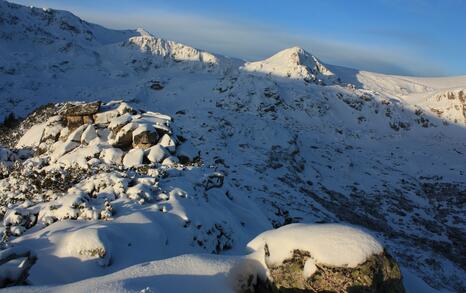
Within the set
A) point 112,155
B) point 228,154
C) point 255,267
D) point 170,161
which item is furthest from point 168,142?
point 228,154

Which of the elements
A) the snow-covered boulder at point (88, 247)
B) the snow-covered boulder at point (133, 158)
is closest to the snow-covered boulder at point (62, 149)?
the snow-covered boulder at point (133, 158)

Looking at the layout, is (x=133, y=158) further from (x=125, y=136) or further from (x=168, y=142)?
(x=168, y=142)

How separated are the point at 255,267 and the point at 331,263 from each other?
3.85 ft

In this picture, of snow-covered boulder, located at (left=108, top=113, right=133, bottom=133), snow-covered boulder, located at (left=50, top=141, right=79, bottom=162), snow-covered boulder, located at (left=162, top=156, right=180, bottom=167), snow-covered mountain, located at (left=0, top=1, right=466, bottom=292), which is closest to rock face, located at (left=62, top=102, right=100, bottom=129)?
snow-covered mountain, located at (left=0, top=1, right=466, bottom=292)

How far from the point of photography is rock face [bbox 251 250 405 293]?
5.10 meters

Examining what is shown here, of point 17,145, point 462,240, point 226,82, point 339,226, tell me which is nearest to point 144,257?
point 339,226

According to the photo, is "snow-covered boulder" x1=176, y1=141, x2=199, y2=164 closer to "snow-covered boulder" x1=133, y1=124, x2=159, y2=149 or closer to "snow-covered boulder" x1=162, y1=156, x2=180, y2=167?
"snow-covered boulder" x1=162, y1=156, x2=180, y2=167

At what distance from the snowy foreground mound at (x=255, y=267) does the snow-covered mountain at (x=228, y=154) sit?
13 cm

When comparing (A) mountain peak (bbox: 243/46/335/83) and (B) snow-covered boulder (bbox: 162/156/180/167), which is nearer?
(B) snow-covered boulder (bbox: 162/156/180/167)

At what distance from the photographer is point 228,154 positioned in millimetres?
27875

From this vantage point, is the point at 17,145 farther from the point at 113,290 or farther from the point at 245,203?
the point at 113,290

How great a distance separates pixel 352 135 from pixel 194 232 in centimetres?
3591

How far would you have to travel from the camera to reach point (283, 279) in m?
5.53

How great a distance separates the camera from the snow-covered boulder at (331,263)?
5121 millimetres
